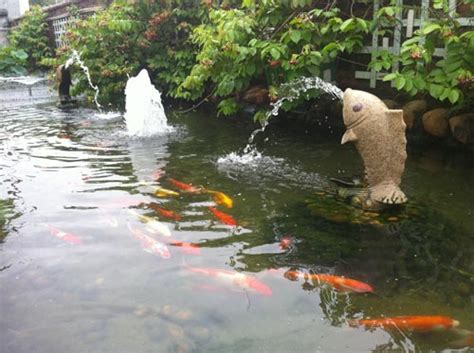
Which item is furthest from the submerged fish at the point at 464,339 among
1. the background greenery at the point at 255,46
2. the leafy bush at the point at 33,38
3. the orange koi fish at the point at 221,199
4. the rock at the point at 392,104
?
the leafy bush at the point at 33,38

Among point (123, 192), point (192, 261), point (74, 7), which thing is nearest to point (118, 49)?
point (74, 7)

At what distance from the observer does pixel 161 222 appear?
4.67 m

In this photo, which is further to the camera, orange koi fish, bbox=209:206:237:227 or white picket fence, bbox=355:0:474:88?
white picket fence, bbox=355:0:474:88

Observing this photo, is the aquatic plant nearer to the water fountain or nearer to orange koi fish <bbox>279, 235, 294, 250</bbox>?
the water fountain

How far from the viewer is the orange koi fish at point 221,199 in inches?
201

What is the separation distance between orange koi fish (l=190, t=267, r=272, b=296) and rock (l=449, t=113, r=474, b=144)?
4461mm

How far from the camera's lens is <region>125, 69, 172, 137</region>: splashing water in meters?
8.84

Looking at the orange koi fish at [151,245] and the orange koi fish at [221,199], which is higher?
the orange koi fish at [221,199]

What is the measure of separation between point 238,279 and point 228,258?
0.37m

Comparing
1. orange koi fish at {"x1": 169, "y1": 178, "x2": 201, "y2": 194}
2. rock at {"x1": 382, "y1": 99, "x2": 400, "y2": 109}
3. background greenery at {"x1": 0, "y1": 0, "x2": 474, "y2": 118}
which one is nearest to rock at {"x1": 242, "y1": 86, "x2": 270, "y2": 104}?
background greenery at {"x1": 0, "y1": 0, "x2": 474, "y2": 118}

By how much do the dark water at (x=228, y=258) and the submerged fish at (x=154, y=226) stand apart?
5 cm

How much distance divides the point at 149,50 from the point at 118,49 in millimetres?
793

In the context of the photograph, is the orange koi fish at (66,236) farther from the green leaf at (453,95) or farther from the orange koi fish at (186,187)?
the green leaf at (453,95)

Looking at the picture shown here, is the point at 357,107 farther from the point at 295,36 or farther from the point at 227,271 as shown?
the point at 295,36
